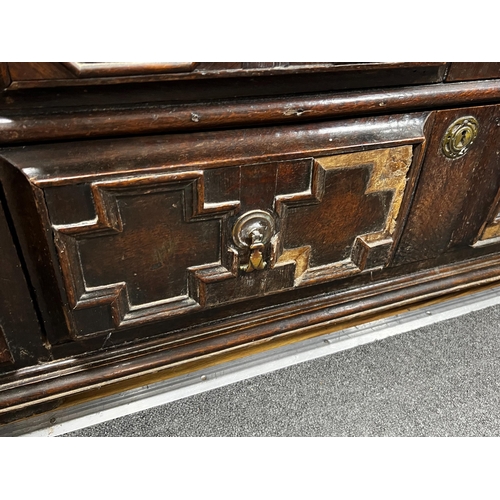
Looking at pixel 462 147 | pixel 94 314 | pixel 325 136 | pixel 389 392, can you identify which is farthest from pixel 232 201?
pixel 389 392

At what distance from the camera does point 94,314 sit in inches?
27.0

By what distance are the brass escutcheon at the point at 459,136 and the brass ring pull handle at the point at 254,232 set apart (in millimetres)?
325

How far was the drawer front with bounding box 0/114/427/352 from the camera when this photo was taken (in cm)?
57

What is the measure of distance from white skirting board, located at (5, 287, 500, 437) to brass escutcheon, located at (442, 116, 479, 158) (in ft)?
1.42

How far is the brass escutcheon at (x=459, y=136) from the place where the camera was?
736 millimetres

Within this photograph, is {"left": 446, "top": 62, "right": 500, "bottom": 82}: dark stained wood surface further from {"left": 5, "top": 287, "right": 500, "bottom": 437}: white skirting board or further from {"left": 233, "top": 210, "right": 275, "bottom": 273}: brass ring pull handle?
{"left": 5, "top": 287, "right": 500, "bottom": 437}: white skirting board

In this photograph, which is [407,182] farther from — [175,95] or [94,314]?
[94,314]

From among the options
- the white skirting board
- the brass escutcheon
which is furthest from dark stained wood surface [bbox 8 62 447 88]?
the white skirting board

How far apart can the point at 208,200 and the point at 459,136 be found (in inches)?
17.1

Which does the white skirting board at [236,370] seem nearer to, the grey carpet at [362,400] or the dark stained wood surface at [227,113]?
the grey carpet at [362,400]

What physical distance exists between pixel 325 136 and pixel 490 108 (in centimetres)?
31

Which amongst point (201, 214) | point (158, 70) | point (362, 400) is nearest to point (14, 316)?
point (201, 214)

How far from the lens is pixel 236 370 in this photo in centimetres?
93

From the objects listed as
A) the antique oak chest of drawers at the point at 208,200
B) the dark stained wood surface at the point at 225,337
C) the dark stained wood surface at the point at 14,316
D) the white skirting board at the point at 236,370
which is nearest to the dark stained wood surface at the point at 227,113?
the antique oak chest of drawers at the point at 208,200
